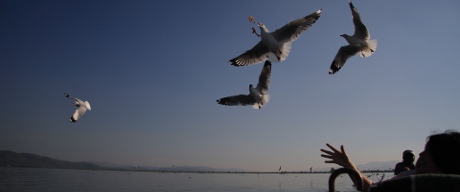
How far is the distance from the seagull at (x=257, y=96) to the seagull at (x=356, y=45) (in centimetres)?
240

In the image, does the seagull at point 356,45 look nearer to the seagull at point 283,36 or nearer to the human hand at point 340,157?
the seagull at point 283,36

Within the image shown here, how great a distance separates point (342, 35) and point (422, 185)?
413 inches

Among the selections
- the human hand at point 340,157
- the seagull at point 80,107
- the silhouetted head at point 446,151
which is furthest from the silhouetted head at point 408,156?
the seagull at point 80,107

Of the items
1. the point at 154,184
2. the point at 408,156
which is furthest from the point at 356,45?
the point at 154,184

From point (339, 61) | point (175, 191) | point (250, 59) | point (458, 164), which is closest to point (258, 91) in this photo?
point (250, 59)

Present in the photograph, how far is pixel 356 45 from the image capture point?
37.2 feet

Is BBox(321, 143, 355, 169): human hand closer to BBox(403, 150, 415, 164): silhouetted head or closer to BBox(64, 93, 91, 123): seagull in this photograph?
BBox(403, 150, 415, 164): silhouetted head

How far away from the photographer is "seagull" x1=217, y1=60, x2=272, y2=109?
12836 mm

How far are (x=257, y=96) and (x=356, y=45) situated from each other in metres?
3.95

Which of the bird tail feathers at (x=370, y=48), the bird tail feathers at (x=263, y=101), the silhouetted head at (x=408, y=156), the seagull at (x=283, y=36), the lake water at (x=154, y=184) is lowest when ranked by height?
the lake water at (x=154, y=184)

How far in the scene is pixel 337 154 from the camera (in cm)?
264

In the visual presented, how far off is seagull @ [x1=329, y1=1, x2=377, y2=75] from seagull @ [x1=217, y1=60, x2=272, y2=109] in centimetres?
240

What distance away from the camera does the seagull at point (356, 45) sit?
10.9 meters

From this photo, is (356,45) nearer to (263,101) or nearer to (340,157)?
(263,101)
